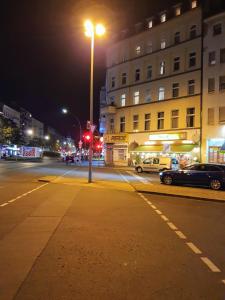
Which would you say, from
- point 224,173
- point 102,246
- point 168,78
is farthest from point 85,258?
point 168,78

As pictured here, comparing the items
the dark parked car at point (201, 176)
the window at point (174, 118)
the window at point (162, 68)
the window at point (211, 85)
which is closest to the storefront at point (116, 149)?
the window at point (174, 118)

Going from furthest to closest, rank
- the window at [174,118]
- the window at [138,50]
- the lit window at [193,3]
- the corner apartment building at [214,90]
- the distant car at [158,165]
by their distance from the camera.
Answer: the window at [138,50] → the window at [174,118] → the lit window at [193,3] → the corner apartment building at [214,90] → the distant car at [158,165]

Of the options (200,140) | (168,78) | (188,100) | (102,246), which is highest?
(168,78)

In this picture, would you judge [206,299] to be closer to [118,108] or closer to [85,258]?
[85,258]

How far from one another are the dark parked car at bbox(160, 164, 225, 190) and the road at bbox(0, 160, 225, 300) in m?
8.76

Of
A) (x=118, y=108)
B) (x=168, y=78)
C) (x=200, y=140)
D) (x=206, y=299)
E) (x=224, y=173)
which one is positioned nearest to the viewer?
(x=206, y=299)

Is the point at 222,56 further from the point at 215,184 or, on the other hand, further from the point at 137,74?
the point at 215,184

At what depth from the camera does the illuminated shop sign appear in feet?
155

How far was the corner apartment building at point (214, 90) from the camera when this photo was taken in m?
42.0

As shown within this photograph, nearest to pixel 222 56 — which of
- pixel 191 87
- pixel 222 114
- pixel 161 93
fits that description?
pixel 191 87

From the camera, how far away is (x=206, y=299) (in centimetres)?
501

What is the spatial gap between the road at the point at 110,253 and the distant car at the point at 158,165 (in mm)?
25348

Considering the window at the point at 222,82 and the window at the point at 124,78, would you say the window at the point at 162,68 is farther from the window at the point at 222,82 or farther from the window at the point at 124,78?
the window at the point at 222,82

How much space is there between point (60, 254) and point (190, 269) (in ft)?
7.79
